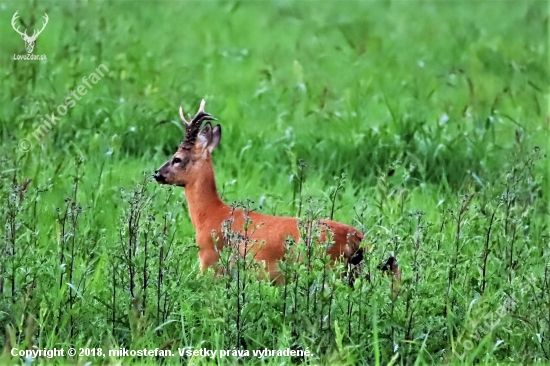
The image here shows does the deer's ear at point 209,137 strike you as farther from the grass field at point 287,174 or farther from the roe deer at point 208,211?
the grass field at point 287,174

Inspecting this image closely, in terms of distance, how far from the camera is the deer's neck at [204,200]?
21.3 ft

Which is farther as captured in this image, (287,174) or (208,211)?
(287,174)

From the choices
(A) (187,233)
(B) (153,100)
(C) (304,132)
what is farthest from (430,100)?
(A) (187,233)

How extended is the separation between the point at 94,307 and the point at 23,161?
234 cm

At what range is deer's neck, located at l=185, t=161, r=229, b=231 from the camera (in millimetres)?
6492

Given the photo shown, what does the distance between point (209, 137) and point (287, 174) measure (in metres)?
1.40

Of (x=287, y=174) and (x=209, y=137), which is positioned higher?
(x=287, y=174)

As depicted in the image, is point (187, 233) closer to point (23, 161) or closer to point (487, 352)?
point (23, 161)

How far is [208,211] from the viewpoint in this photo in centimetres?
650

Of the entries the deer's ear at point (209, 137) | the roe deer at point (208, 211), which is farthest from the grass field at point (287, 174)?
the deer's ear at point (209, 137)

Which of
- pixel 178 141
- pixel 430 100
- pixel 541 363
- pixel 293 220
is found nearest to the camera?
pixel 541 363

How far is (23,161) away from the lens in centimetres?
734

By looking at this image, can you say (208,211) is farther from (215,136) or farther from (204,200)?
(215,136)

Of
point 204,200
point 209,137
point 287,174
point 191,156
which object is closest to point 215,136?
point 209,137
